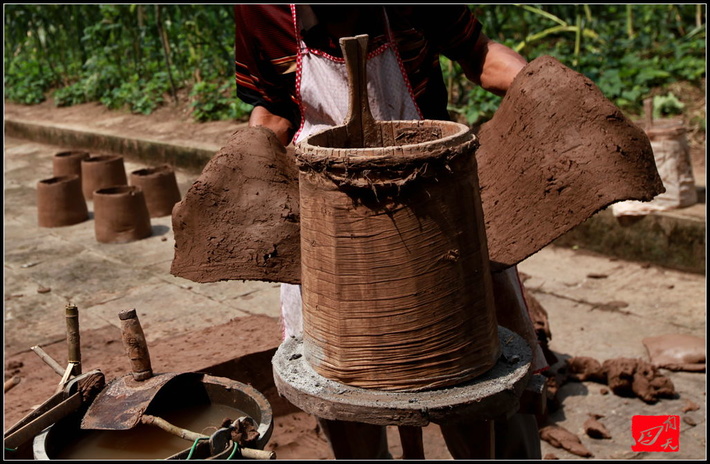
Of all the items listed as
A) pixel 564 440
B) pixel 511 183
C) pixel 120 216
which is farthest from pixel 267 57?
pixel 120 216

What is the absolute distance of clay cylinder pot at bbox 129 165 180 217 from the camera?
7707 millimetres

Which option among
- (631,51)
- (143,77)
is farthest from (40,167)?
(631,51)

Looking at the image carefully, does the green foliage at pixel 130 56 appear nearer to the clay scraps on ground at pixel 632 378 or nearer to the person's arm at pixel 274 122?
the clay scraps on ground at pixel 632 378

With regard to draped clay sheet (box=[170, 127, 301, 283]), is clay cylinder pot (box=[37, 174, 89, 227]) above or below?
below

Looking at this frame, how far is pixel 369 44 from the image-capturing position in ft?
8.46

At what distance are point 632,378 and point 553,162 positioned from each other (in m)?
2.23

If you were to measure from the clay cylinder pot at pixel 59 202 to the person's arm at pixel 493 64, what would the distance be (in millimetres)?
5730

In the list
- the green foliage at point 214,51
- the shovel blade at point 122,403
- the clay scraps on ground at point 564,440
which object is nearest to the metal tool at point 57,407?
the shovel blade at point 122,403

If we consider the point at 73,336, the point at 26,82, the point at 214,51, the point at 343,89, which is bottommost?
the point at 26,82

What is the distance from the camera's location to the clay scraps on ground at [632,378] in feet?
12.5

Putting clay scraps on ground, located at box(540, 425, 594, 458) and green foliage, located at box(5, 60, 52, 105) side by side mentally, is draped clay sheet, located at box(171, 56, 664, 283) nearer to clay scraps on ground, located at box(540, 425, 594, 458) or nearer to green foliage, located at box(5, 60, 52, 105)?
clay scraps on ground, located at box(540, 425, 594, 458)

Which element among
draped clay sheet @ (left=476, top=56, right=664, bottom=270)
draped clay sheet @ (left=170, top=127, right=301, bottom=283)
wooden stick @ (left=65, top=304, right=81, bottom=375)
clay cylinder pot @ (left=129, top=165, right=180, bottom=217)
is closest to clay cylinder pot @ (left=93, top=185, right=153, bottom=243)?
clay cylinder pot @ (left=129, top=165, right=180, bottom=217)

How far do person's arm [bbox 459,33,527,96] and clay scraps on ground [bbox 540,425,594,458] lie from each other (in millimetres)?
1628

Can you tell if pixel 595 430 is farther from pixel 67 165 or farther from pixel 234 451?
pixel 67 165
